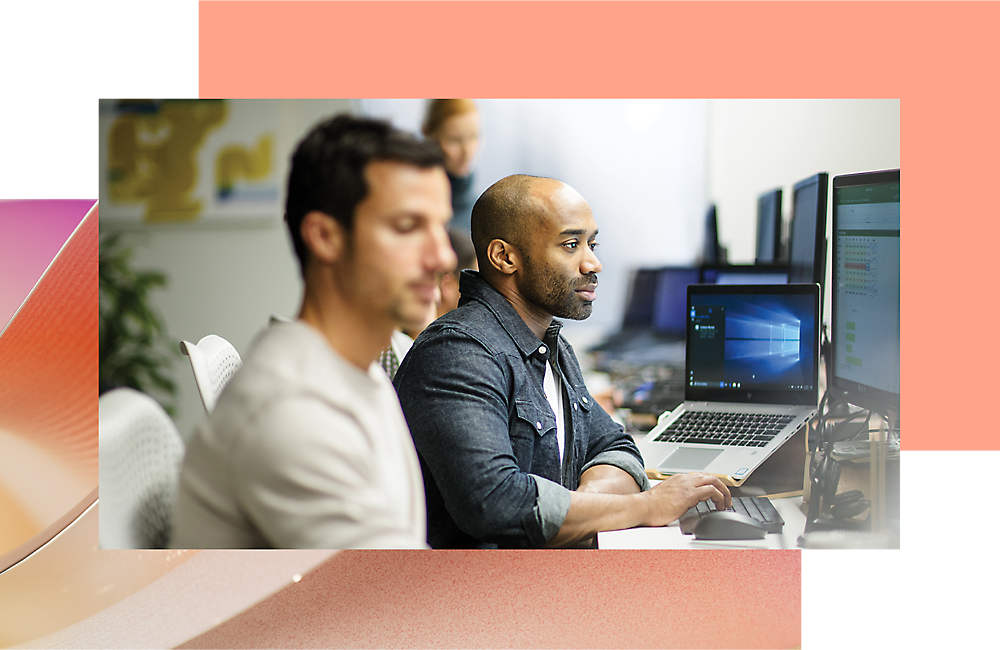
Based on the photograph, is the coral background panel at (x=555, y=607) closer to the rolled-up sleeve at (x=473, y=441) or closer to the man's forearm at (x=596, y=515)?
the man's forearm at (x=596, y=515)

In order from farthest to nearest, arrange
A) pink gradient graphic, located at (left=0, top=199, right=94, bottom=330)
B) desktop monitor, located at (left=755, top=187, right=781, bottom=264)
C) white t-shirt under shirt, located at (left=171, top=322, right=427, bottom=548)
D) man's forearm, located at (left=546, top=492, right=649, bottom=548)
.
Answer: pink gradient graphic, located at (left=0, top=199, right=94, bottom=330) < desktop monitor, located at (left=755, top=187, right=781, bottom=264) < man's forearm, located at (left=546, top=492, right=649, bottom=548) < white t-shirt under shirt, located at (left=171, top=322, right=427, bottom=548)

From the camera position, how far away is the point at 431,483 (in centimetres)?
213

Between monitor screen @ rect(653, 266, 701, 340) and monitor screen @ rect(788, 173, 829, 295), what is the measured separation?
0.27 meters

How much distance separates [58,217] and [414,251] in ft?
4.01

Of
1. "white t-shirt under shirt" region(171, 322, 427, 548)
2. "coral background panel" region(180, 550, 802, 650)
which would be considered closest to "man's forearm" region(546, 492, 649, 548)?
"white t-shirt under shirt" region(171, 322, 427, 548)

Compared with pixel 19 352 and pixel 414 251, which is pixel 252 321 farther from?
pixel 19 352

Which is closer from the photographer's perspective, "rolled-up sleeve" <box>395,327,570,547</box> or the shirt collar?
"rolled-up sleeve" <box>395,327,570,547</box>

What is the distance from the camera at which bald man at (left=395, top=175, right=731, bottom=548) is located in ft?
6.80

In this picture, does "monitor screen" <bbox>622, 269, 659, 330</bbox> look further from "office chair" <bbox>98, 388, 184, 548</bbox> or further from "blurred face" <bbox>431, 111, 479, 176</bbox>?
"office chair" <bbox>98, 388, 184, 548</bbox>

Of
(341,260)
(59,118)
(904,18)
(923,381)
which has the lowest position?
(923,381)

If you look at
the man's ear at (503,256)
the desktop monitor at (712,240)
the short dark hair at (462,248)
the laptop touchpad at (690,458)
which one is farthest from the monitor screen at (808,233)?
the short dark hair at (462,248)

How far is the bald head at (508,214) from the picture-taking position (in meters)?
2.17

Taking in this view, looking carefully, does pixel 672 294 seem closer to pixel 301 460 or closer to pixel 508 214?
pixel 508 214

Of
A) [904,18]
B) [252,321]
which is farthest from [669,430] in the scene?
[904,18]
